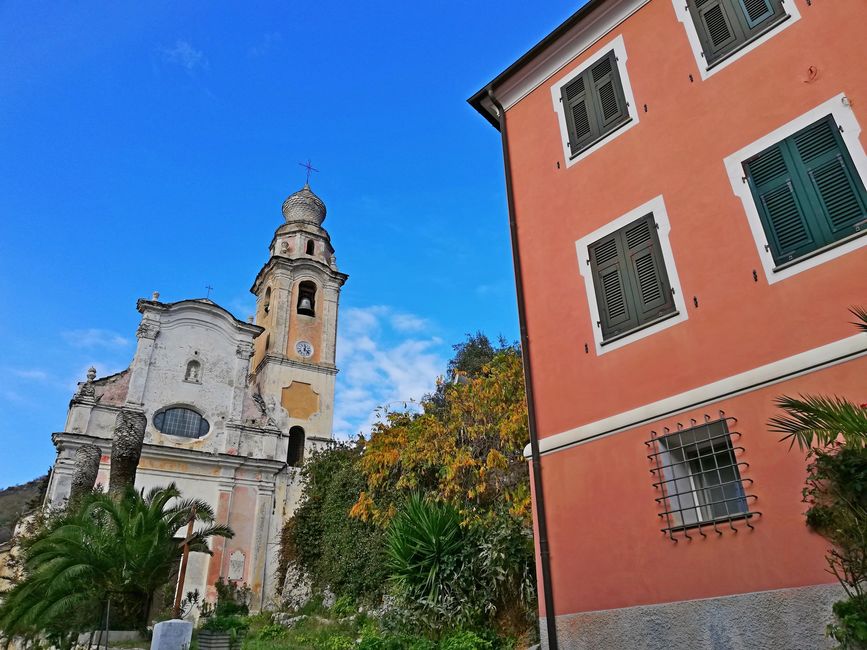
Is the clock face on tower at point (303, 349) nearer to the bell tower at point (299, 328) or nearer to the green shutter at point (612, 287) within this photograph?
the bell tower at point (299, 328)

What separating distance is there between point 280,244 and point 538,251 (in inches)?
1015

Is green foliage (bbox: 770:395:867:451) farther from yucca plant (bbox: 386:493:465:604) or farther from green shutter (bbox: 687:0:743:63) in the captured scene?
yucca plant (bbox: 386:493:465:604)

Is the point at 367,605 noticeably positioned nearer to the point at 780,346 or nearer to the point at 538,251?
the point at 538,251

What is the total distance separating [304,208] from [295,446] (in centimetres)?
1360

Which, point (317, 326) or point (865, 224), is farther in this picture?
point (317, 326)

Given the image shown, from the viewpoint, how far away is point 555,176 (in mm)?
9406

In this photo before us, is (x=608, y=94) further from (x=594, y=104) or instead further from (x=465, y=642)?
(x=465, y=642)

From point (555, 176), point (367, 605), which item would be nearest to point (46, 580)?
point (367, 605)

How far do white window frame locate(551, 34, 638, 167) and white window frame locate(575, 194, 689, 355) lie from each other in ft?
4.27

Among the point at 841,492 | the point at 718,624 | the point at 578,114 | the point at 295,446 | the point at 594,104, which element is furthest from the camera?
the point at 295,446

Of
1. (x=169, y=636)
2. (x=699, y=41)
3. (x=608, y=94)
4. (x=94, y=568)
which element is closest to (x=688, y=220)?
(x=699, y=41)

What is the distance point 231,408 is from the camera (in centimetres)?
2627

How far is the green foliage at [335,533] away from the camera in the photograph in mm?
18219

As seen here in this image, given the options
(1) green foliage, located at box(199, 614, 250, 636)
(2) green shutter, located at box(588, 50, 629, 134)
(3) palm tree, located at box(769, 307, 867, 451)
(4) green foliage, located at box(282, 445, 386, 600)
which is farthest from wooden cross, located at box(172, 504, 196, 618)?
(3) palm tree, located at box(769, 307, 867, 451)
